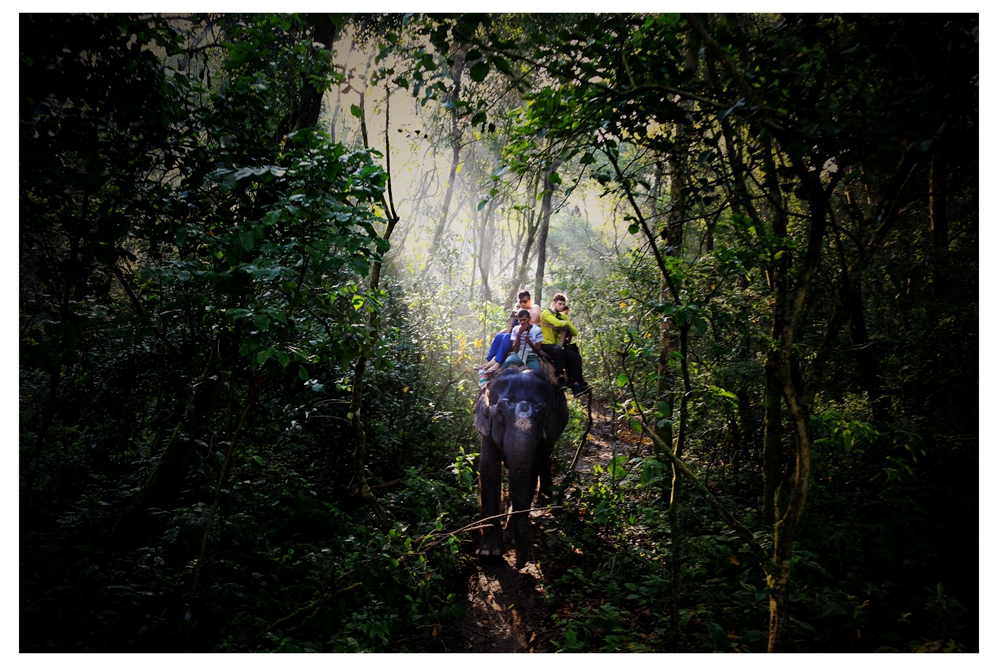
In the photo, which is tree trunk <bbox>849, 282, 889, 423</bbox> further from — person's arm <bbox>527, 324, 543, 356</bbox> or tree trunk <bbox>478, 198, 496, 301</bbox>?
tree trunk <bbox>478, 198, 496, 301</bbox>

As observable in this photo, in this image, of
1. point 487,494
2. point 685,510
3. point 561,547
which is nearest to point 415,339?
point 487,494

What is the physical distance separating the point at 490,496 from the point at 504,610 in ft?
3.94

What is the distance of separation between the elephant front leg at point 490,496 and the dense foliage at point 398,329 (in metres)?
0.36

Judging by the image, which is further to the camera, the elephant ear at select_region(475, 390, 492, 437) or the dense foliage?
the elephant ear at select_region(475, 390, 492, 437)

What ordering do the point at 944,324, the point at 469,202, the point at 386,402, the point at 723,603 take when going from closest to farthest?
the point at 723,603, the point at 944,324, the point at 386,402, the point at 469,202

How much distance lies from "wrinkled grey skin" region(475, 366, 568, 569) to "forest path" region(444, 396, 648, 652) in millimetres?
149

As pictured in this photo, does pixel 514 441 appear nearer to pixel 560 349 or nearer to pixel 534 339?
pixel 534 339

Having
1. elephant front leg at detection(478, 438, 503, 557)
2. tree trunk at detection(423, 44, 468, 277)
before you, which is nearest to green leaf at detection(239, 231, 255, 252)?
tree trunk at detection(423, 44, 468, 277)

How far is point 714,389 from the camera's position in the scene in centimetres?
325

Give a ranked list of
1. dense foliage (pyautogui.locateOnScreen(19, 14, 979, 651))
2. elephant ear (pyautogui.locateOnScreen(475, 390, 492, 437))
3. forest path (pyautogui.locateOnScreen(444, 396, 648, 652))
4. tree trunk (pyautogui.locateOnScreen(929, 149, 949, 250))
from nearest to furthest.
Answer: dense foliage (pyautogui.locateOnScreen(19, 14, 979, 651)) < forest path (pyautogui.locateOnScreen(444, 396, 648, 652)) < tree trunk (pyautogui.locateOnScreen(929, 149, 949, 250)) < elephant ear (pyautogui.locateOnScreen(475, 390, 492, 437))

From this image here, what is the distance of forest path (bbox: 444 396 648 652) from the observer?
361 centimetres

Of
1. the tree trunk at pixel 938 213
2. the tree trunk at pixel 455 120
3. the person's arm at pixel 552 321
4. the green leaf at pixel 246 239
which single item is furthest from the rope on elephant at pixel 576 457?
the tree trunk at pixel 938 213
